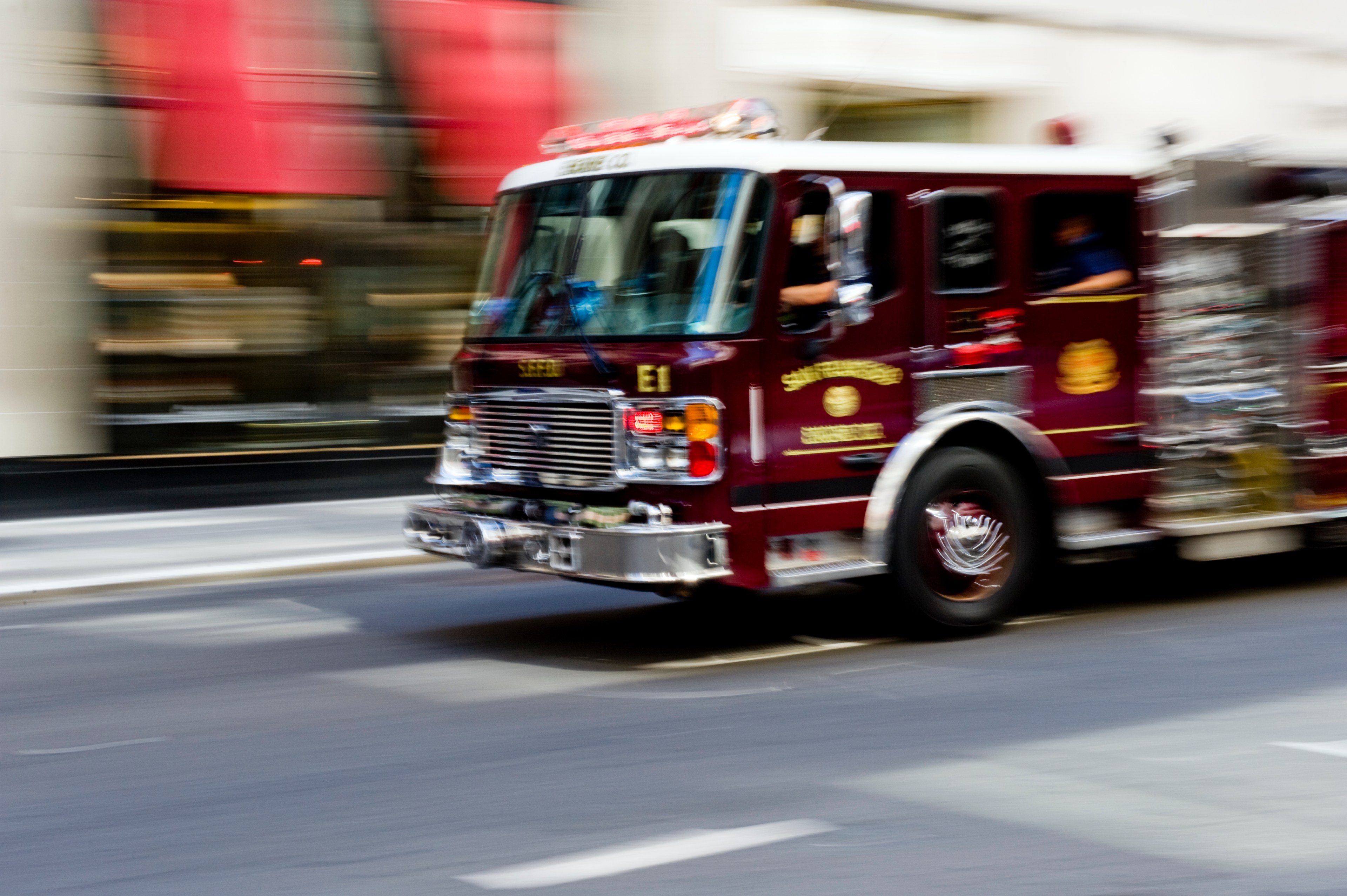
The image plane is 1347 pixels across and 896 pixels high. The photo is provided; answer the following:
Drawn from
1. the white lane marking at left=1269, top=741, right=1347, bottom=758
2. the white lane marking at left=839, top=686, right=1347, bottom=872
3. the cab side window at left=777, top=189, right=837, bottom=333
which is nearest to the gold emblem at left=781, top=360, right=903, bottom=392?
the cab side window at left=777, top=189, right=837, bottom=333

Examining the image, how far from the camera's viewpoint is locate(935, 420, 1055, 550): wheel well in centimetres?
801

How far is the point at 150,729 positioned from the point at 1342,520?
6.79m

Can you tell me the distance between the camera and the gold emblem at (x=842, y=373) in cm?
739

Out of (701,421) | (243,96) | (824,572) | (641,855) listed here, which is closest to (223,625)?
(701,421)

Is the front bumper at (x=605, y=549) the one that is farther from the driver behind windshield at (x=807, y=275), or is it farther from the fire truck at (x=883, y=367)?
the driver behind windshield at (x=807, y=275)

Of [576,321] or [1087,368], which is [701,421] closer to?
[576,321]

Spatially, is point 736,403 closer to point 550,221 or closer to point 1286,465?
point 550,221

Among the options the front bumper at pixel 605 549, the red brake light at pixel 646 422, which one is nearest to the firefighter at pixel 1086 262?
the red brake light at pixel 646 422

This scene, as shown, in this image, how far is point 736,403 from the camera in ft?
23.6

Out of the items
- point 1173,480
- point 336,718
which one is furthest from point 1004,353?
point 336,718

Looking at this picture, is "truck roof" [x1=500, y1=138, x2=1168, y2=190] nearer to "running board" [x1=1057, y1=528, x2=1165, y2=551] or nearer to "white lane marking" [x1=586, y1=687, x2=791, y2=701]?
"running board" [x1=1057, y1=528, x2=1165, y2=551]

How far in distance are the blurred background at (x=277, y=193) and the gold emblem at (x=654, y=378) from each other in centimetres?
690

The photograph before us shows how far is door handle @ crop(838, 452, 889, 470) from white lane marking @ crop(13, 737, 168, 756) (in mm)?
3229

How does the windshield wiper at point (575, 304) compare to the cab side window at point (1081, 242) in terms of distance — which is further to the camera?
the cab side window at point (1081, 242)
